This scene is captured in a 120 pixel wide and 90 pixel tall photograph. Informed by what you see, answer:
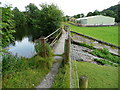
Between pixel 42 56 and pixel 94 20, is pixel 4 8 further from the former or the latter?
pixel 94 20

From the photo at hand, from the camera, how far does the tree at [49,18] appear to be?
35.8ft

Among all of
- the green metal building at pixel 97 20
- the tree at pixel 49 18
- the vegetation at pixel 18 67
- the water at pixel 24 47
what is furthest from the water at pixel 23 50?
the green metal building at pixel 97 20

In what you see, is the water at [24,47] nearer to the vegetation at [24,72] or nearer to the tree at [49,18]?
the vegetation at [24,72]

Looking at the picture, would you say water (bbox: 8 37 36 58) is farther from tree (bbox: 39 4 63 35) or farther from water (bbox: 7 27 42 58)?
tree (bbox: 39 4 63 35)

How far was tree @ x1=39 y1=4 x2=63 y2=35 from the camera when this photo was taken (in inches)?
429

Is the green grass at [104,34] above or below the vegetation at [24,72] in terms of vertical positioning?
above

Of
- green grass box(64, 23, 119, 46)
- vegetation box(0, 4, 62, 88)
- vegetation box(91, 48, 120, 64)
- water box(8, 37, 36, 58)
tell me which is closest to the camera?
vegetation box(0, 4, 62, 88)

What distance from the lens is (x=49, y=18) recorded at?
36.2ft

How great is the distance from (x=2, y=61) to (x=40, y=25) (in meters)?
9.66

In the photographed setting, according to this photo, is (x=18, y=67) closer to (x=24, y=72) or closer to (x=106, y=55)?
(x=24, y=72)

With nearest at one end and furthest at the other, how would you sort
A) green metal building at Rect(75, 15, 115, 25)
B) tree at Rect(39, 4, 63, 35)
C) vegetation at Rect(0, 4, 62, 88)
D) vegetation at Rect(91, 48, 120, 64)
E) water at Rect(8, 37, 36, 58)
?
vegetation at Rect(0, 4, 62, 88), vegetation at Rect(91, 48, 120, 64), water at Rect(8, 37, 36, 58), tree at Rect(39, 4, 63, 35), green metal building at Rect(75, 15, 115, 25)

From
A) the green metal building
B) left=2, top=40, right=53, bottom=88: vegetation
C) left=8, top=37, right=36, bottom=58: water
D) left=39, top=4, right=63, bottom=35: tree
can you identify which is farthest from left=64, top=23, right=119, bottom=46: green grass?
the green metal building

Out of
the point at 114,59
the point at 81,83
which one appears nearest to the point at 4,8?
the point at 81,83

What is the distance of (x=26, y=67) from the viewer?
330 centimetres
